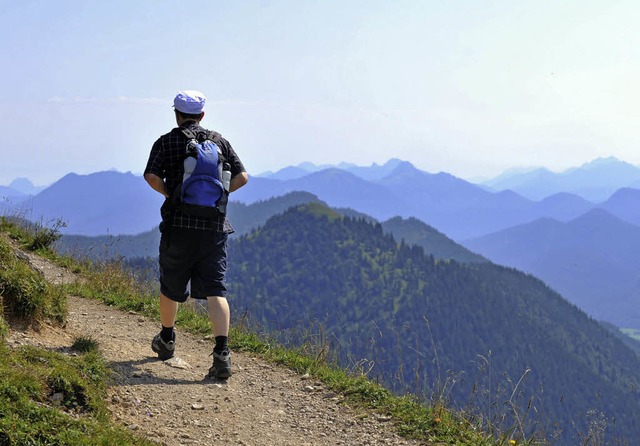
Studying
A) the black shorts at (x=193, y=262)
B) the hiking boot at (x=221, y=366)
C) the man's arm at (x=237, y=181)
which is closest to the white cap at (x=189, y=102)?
the man's arm at (x=237, y=181)

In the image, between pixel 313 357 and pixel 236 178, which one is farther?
pixel 313 357

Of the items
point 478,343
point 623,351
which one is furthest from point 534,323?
point 623,351

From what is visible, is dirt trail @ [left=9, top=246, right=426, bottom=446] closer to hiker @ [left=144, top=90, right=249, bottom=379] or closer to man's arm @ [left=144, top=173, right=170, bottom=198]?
hiker @ [left=144, top=90, right=249, bottom=379]

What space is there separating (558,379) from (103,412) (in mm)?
164250

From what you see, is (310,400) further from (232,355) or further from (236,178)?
(236,178)

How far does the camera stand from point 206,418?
205 inches

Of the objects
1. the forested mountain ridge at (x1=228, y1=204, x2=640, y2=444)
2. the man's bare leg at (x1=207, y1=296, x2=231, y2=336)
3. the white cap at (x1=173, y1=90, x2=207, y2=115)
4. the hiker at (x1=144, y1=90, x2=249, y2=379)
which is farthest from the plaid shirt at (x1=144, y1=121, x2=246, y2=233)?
the forested mountain ridge at (x1=228, y1=204, x2=640, y2=444)

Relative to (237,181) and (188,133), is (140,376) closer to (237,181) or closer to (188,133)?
(237,181)

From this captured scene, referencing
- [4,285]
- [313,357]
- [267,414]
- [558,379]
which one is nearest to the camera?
[267,414]

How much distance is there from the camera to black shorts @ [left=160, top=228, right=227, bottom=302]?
5.65 meters

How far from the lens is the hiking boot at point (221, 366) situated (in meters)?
6.05

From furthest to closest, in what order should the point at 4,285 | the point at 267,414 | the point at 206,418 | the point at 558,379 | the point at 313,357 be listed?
the point at 558,379
the point at 313,357
the point at 4,285
the point at 267,414
the point at 206,418

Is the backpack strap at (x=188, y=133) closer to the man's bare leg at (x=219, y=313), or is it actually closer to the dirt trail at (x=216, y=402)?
the man's bare leg at (x=219, y=313)

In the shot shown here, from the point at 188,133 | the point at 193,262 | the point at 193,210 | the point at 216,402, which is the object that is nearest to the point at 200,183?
the point at 193,210
